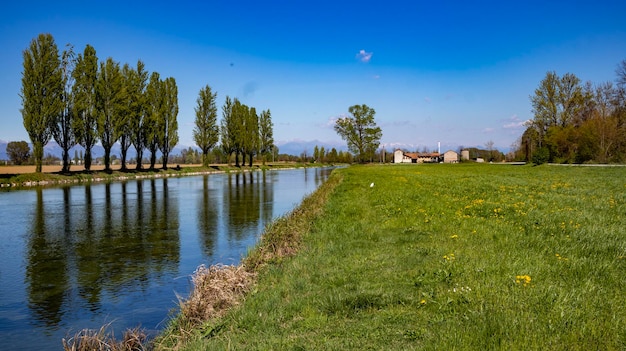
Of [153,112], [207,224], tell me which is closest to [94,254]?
[207,224]

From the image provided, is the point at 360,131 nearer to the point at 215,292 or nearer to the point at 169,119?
the point at 169,119

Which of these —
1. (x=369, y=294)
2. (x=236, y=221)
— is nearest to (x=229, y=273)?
(x=369, y=294)

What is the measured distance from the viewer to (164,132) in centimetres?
6191

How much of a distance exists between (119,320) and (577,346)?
6710 millimetres

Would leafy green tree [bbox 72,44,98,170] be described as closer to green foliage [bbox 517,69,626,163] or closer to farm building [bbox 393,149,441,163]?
green foliage [bbox 517,69,626,163]

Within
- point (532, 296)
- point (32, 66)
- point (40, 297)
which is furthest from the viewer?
point (32, 66)

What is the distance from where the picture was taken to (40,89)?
4150 centimetres

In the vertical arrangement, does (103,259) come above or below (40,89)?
below

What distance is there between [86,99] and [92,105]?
3.02 ft

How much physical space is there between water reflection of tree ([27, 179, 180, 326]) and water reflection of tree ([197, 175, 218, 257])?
903 millimetres

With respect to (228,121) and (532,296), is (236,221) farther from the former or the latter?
(228,121)

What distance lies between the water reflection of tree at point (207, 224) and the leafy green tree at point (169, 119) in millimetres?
39545

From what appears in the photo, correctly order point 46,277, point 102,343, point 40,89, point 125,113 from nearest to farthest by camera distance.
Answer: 1. point 102,343
2. point 46,277
3. point 40,89
4. point 125,113

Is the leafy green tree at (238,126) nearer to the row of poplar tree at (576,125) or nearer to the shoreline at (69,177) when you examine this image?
the shoreline at (69,177)
